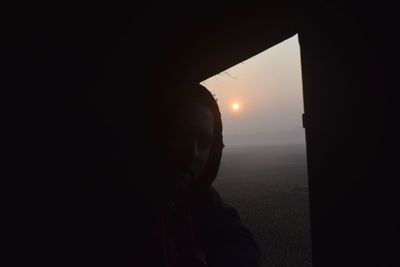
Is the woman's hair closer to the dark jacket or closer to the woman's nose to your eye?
the dark jacket

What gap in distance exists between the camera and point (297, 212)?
38.1 meters

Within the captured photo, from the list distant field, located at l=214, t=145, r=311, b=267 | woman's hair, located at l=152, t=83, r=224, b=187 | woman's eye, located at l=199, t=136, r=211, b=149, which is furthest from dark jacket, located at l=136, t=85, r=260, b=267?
distant field, located at l=214, t=145, r=311, b=267

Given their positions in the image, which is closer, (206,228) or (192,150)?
(192,150)

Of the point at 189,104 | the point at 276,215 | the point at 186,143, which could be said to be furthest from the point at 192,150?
the point at 276,215

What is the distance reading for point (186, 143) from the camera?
1.64 meters

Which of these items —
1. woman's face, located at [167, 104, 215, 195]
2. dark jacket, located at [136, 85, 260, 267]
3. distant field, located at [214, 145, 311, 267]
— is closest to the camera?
dark jacket, located at [136, 85, 260, 267]

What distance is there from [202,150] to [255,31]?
721 millimetres

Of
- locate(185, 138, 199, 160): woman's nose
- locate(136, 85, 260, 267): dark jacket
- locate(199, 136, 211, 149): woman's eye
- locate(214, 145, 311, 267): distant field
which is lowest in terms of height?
locate(214, 145, 311, 267): distant field

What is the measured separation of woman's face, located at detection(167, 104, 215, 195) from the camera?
163cm

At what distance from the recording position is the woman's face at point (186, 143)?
1633 millimetres

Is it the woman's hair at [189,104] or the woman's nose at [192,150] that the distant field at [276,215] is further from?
the woman's nose at [192,150]

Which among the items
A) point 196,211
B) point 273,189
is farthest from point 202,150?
point 273,189

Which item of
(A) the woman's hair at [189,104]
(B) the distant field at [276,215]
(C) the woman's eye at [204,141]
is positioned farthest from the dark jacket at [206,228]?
(B) the distant field at [276,215]

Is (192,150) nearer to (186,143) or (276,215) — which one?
(186,143)
